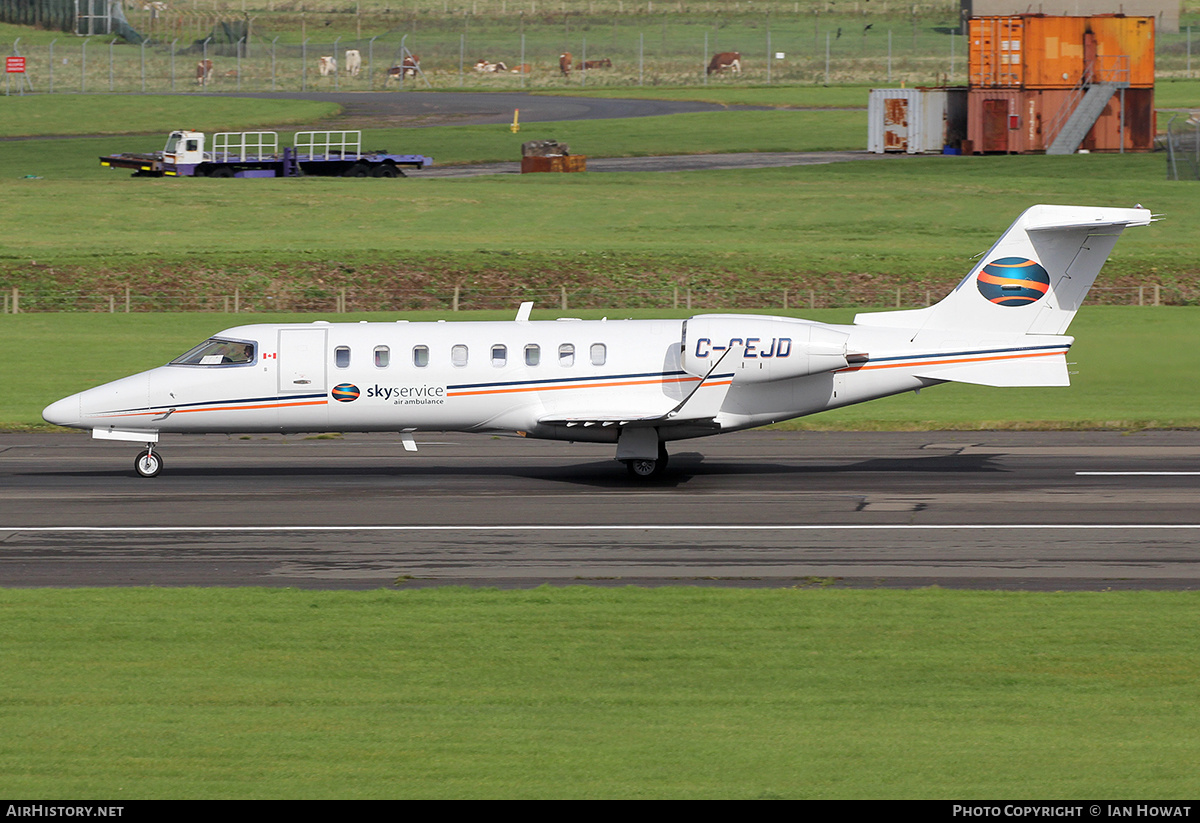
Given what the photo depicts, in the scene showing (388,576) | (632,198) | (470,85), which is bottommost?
(388,576)

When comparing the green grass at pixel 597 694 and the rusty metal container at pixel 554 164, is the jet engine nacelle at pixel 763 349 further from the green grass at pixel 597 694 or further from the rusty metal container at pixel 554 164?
the rusty metal container at pixel 554 164

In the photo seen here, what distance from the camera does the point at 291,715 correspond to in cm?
1271

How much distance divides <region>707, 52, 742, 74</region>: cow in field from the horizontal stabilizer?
350 ft

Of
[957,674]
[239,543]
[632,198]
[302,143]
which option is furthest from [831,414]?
[302,143]

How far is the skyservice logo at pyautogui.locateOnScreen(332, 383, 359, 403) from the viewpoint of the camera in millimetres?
26484

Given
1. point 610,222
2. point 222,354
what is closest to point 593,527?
point 222,354

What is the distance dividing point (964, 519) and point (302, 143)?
67.6 m

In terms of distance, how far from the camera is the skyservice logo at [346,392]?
1043 inches

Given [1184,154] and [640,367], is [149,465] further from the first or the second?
[1184,154]

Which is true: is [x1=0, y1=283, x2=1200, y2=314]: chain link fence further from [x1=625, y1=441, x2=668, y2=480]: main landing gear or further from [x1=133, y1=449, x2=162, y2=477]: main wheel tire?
[x1=625, y1=441, x2=668, y2=480]: main landing gear

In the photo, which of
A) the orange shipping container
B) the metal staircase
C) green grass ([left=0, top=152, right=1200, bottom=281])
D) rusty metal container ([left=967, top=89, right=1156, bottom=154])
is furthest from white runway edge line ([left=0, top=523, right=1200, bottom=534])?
the metal staircase

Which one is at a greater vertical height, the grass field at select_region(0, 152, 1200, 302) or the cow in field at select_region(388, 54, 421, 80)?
the cow in field at select_region(388, 54, 421, 80)
